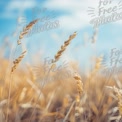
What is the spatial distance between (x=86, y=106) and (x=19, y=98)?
1.09 feet

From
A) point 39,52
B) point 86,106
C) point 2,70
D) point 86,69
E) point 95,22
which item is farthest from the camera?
point 39,52

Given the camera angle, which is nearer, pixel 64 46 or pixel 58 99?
pixel 64 46

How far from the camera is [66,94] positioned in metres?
2.23

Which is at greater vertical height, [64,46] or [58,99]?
[64,46]

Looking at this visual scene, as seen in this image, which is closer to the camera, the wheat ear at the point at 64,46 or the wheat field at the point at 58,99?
the wheat ear at the point at 64,46

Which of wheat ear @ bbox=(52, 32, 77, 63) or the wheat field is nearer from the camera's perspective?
wheat ear @ bbox=(52, 32, 77, 63)

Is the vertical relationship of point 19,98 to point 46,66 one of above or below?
below

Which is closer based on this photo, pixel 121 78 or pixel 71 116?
pixel 71 116

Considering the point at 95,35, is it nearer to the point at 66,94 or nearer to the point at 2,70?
the point at 66,94

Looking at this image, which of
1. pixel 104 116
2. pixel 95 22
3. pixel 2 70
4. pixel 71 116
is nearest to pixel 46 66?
pixel 71 116

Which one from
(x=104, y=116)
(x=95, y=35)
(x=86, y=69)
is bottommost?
(x=104, y=116)

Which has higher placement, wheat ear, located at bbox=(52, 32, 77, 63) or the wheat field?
wheat ear, located at bbox=(52, 32, 77, 63)

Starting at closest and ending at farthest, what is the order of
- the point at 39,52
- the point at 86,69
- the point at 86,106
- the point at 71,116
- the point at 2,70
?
1. the point at 71,116
2. the point at 86,106
3. the point at 86,69
4. the point at 2,70
5. the point at 39,52

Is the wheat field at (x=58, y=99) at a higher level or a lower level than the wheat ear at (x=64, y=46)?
lower
